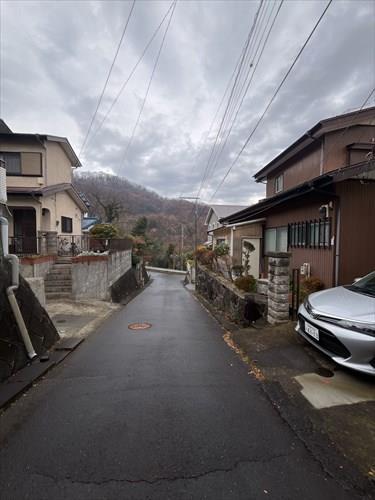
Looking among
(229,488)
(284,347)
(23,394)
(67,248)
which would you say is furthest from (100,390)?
(67,248)

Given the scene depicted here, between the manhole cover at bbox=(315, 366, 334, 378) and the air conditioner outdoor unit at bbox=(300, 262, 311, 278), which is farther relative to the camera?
the air conditioner outdoor unit at bbox=(300, 262, 311, 278)

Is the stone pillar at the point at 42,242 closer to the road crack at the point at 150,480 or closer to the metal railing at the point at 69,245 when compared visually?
the metal railing at the point at 69,245

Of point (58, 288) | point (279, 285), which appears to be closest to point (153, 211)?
point (58, 288)

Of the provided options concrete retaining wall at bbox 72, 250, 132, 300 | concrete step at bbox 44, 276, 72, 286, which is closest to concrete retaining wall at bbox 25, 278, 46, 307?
concrete retaining wall at bbox 72, 250, 132, 300

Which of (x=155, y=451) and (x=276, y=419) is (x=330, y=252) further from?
(x=155, y=451)

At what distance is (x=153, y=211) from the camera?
4691cm

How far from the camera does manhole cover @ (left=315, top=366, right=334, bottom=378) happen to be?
3.42 m

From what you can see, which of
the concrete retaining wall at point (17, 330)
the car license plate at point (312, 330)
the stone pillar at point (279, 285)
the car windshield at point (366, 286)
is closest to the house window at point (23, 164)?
the concrete retaining wall at point (17, 330)

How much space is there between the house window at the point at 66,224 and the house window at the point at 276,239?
11.2 meters

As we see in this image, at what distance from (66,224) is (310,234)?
1331cm

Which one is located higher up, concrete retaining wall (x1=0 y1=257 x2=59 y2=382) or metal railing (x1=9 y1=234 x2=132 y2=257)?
metal railing (x1=9 y1=234 x2=132 y2=257)

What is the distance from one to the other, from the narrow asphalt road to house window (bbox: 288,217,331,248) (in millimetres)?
4308

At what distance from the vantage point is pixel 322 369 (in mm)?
3588

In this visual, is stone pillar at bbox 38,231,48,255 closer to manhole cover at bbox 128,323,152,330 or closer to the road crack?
manhole cover at bbox 128,323,152,330
